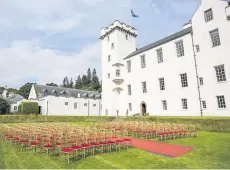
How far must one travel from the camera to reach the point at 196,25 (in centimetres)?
2345

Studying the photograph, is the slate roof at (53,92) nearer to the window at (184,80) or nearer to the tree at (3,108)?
the tree at (3,108)

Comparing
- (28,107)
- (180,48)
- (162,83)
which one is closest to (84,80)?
(28,107)

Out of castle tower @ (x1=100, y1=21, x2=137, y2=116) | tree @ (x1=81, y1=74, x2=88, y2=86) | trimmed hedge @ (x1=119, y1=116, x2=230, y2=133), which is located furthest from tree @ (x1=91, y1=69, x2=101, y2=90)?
trimmed hedge @ (x1=119, y1=116, x2=230, y2=133)

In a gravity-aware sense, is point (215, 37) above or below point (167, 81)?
above

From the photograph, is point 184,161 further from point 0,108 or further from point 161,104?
point 0,108

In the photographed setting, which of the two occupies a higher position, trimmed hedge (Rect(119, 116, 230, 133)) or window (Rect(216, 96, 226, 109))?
window (Rect(216, 96, 226, 109))

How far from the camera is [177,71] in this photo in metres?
25.6

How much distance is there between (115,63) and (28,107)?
22.8m

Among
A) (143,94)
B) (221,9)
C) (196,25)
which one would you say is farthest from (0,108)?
(221,9)

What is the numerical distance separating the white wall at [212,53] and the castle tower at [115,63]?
15875mm

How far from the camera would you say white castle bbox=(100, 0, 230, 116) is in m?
20.7

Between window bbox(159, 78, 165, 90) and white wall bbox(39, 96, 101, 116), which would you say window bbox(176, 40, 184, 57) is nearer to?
window bbox(159, 78, 165, 90)

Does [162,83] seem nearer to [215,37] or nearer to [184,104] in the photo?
[184,104]

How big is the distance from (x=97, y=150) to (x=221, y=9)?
21.3 m
